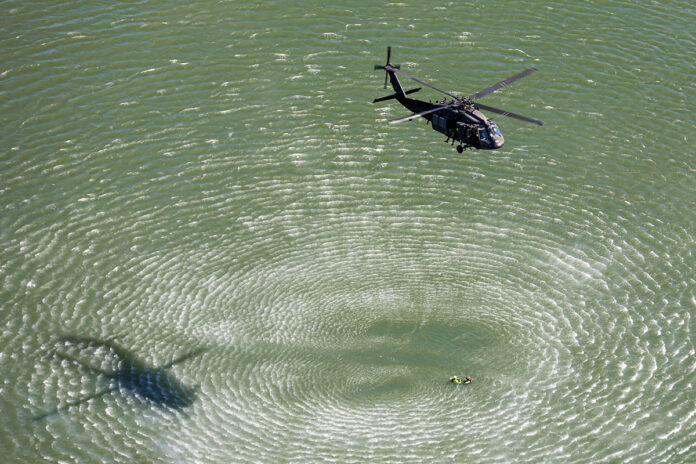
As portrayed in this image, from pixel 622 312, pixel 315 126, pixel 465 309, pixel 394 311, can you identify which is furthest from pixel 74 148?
pixel 622 312

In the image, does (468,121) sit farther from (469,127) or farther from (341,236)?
(341,236)

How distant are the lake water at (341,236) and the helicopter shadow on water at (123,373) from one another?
0.15 m

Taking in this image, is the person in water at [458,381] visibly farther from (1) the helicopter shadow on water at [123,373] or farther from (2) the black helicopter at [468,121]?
(1) the helicopter shadow on water at [123,373]

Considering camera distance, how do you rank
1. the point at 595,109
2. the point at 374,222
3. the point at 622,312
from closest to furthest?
the point at 622,312, the point at 374,222, the point at 595,109

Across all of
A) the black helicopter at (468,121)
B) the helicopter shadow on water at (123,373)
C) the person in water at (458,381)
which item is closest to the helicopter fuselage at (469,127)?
the black helicopter at (468,121)

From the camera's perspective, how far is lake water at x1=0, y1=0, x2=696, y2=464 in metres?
28.1

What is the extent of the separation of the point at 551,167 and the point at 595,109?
5806 millimetres

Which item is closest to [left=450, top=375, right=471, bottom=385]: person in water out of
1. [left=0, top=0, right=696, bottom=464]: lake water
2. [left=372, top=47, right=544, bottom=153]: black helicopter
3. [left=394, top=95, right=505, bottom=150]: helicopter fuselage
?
[left=0, top=0, right=696, bottom=464]: lake water

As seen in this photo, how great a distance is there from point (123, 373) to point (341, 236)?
11686 mm

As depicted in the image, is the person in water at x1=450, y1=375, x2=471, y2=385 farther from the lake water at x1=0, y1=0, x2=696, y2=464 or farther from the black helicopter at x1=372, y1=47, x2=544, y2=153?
the black helicopter at x1=372, y1=47, x2=544, y2=153

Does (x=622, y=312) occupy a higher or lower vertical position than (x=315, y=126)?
lower

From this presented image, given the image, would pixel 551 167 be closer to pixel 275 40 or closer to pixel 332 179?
pixel 332 179

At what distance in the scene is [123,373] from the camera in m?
29.3

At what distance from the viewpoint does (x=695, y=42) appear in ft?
151
